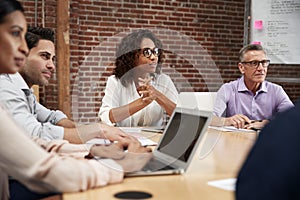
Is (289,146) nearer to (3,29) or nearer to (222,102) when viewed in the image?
(3,29)

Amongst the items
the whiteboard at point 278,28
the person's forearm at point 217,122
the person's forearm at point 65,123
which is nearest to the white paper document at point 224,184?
the person's forearm at point 65,123

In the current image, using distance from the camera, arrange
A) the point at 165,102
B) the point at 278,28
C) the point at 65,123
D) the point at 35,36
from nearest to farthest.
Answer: the point at 35,36 → the point at 65,123 → the point at 165,102 → the point at 278,28

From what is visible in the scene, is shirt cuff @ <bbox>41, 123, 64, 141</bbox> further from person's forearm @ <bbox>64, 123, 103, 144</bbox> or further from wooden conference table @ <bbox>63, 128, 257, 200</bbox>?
wooden conference table @ <bbox>63, 128, 257, 200</bbox>

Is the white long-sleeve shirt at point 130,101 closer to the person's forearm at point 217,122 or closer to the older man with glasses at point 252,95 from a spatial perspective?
the person's forearm at point 217,122

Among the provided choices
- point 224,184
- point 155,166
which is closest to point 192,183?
point 224,184

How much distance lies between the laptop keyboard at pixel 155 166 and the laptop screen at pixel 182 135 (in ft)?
0.19

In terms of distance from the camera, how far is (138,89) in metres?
2.91

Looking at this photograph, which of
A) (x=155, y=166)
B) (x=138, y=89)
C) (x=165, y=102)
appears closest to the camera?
(x=155, y=166)

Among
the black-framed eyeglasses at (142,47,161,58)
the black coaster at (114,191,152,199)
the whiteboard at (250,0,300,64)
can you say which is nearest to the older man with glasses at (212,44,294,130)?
the black-framed eyeglasses at (142,47,161,58)

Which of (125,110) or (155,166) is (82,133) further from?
(125,110)

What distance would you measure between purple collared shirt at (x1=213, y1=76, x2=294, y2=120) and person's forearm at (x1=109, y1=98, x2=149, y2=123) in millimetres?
721

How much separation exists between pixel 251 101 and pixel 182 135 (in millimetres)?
1766

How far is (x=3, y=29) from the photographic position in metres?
1.17

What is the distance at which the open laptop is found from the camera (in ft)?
4.60
